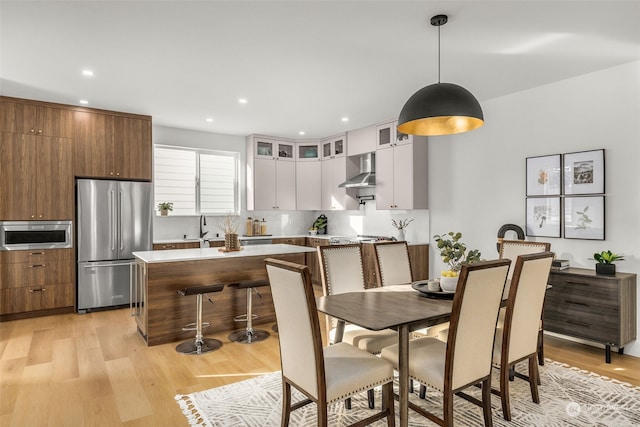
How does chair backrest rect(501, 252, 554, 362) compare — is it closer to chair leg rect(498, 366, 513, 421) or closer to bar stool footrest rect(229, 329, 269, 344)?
chair leg rect(498, 366, 513, 421)

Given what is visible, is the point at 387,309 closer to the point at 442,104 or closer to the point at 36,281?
the point at 442,104

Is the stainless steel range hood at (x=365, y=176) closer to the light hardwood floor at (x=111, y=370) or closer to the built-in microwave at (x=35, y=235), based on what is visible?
the light hardwood floor at (x=111, y=370)

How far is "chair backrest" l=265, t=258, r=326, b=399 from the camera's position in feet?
6.07

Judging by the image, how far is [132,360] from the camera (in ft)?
11.0

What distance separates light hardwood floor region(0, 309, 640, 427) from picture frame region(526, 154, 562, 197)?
5.08 feet

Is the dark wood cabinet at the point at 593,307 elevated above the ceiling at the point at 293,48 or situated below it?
below

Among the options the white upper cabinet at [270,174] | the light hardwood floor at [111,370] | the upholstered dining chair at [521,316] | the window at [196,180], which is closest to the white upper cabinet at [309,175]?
the white upper cabinet at [270,174]

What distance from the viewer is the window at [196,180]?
20.1 ft

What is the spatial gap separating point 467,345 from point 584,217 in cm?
266

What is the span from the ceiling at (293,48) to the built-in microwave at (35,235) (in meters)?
1.52

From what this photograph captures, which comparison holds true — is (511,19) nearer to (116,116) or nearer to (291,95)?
(291,95)

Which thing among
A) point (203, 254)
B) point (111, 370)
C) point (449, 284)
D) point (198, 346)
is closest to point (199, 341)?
point (198, 346)

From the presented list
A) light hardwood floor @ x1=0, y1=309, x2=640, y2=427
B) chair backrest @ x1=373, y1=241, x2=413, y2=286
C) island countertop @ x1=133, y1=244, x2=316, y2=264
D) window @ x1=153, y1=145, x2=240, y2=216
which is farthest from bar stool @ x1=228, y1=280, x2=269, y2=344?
window @ x1=153, y1=145, x2=240, y2=216

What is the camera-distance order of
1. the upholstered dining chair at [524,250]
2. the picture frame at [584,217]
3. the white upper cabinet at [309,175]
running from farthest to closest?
the white upper cabinet at [309,175] < the picture frame at [584,217] < the upholstered dining chair at [524,250]
